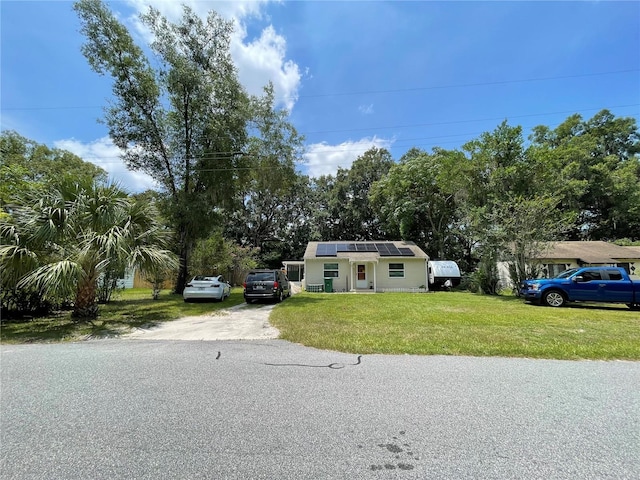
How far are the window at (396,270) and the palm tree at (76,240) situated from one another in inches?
631

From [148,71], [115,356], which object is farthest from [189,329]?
[148,71]

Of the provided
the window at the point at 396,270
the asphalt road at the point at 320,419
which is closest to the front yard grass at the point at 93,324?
the asphalt road at the point at 320,419

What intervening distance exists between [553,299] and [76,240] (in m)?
17.2

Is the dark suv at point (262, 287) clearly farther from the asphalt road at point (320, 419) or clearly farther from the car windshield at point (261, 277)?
the asphalt road at point (320, 419)

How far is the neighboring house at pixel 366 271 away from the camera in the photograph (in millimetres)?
22078

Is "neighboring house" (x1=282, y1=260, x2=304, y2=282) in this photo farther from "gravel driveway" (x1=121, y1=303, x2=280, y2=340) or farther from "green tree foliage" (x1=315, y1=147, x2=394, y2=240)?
"gravel driveway" (x1=121, y1=303, x2=280, y2=340)

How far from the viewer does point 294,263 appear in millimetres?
34469

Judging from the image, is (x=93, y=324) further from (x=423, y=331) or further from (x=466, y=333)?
(x=466, y=333)

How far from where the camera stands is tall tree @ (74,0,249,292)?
15.4m

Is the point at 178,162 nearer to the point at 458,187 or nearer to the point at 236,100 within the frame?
the point at 236,100

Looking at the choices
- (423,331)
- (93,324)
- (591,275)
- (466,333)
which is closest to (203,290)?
(93,324)

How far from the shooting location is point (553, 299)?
13125mm

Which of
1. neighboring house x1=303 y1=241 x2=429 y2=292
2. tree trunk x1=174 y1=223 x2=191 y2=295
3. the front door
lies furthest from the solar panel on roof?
tree trunk x1=174 y1=223 x2=191 y2=295

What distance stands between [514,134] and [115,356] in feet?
69.6
